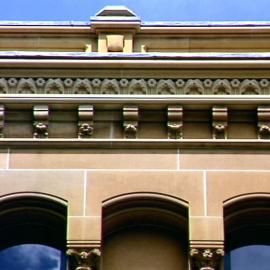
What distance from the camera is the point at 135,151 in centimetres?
1855

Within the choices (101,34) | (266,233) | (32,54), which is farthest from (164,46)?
(266,233)

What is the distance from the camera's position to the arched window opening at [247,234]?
59.9ft

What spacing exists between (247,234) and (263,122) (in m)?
1.83

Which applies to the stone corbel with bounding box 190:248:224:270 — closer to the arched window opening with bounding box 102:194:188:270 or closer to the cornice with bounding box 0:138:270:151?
the arched window opening with bounding box 102:194:188:270

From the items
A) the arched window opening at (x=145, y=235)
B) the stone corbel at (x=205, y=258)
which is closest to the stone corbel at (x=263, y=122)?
the arched window opening at (x=145, y=235)

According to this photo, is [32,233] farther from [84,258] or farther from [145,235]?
[145,235]

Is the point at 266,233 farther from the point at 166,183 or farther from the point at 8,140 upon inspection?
the point at 8,140

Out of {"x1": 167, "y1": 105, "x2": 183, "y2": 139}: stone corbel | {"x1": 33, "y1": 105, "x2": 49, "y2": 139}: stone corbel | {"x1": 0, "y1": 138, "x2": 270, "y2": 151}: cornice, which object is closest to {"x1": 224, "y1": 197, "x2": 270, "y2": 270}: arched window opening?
{"x1": 0, "y1": 138, "x2": 270, "y2": 151}: cornice

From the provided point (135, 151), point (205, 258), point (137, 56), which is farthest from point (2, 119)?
point (205, 258)

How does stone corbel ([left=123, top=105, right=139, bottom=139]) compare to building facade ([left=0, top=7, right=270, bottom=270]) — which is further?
stone corbel ([left=123, top=105, right=139, bottom=139])

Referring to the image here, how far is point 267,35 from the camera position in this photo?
20.7m

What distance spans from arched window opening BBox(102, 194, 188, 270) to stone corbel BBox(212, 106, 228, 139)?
56.6 inches

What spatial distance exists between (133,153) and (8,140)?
6.60 ft

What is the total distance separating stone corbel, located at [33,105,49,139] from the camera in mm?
18656
